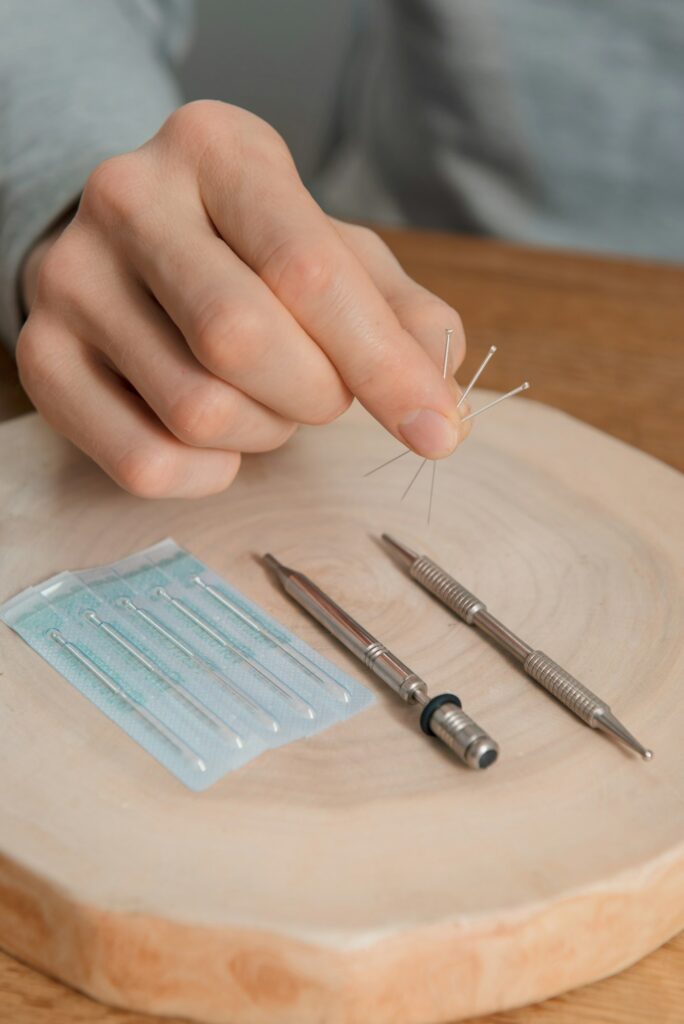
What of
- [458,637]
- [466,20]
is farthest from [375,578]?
[466,20]

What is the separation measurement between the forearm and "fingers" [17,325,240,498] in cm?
30

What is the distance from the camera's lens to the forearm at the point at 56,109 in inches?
43.6

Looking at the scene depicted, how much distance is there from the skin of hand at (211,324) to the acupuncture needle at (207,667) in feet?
→ 0.31

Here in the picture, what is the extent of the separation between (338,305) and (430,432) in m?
0.11

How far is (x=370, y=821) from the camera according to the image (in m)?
0.61

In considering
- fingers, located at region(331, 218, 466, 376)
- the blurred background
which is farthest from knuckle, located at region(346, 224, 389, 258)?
the blurred background

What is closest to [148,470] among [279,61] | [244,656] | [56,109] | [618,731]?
[244,656]

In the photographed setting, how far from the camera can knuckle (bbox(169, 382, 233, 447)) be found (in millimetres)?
770

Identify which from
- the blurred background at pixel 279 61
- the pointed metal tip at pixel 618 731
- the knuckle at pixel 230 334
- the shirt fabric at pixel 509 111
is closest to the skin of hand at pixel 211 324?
the knuckle at pixel 230 334

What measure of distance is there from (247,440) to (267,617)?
0.14m

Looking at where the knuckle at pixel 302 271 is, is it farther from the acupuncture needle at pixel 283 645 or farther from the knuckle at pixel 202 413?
the acupuncture needle at pixel 283 645

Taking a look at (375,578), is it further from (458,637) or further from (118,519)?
(118,519)

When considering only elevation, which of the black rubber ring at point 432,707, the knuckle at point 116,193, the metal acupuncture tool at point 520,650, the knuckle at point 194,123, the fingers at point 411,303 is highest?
the knuckle at point 194,123

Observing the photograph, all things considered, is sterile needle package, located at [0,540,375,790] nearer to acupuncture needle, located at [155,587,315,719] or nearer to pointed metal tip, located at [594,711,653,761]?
acupuncture needle, located at [155,587,315,719]
